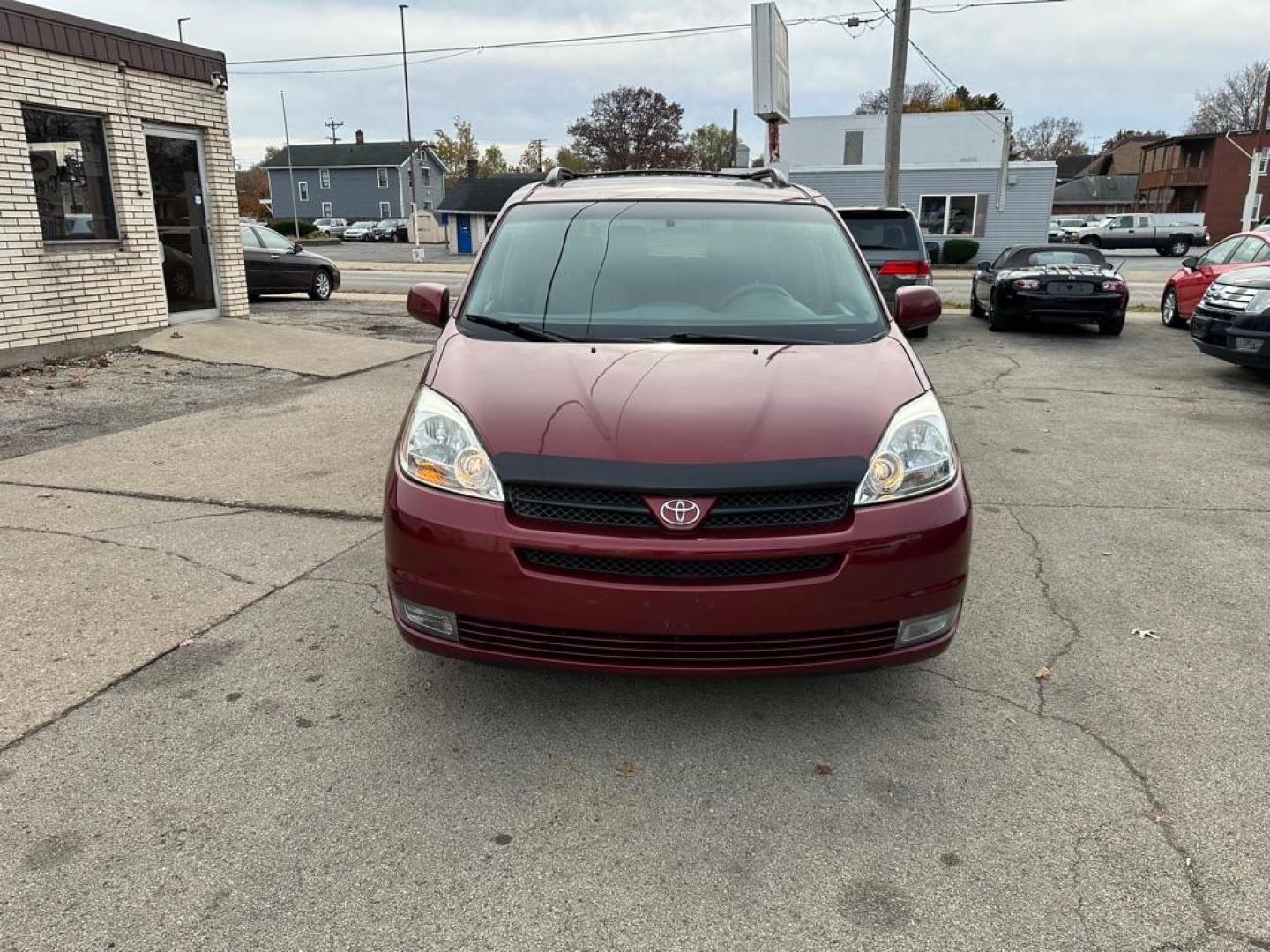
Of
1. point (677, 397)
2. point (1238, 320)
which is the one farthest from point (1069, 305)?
point (677, 397)

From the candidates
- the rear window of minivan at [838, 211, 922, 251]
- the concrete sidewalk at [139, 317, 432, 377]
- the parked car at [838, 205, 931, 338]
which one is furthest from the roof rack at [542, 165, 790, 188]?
the rear window of minivan at [838, 211, 922, 251]

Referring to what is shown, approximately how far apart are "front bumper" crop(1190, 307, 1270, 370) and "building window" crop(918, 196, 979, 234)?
80.0 feet

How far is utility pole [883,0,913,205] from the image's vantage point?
1764 centimetres

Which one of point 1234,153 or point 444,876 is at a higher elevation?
point 1234,153

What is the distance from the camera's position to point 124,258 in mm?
10250

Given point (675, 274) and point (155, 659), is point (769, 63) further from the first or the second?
point (155, 659)

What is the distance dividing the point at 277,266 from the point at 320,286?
1052mm

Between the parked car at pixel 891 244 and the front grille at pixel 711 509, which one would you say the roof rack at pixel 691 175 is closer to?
the front grille at pixel 711 509

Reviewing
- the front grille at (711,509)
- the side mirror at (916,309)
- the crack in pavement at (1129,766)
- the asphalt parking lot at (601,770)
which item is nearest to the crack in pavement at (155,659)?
the asphalt parking lot at (601,770)

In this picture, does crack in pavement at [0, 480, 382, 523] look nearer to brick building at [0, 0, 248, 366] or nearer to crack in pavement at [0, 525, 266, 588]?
crack in pavement at [0, 525, 266, 588]

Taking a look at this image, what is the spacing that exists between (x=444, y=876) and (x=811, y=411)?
175 centimetres

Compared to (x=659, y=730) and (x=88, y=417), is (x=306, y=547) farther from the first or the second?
(x=88, y=417)

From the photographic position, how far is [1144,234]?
43188mm

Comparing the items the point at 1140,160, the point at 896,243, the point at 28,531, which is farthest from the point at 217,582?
the point at 1140,160
